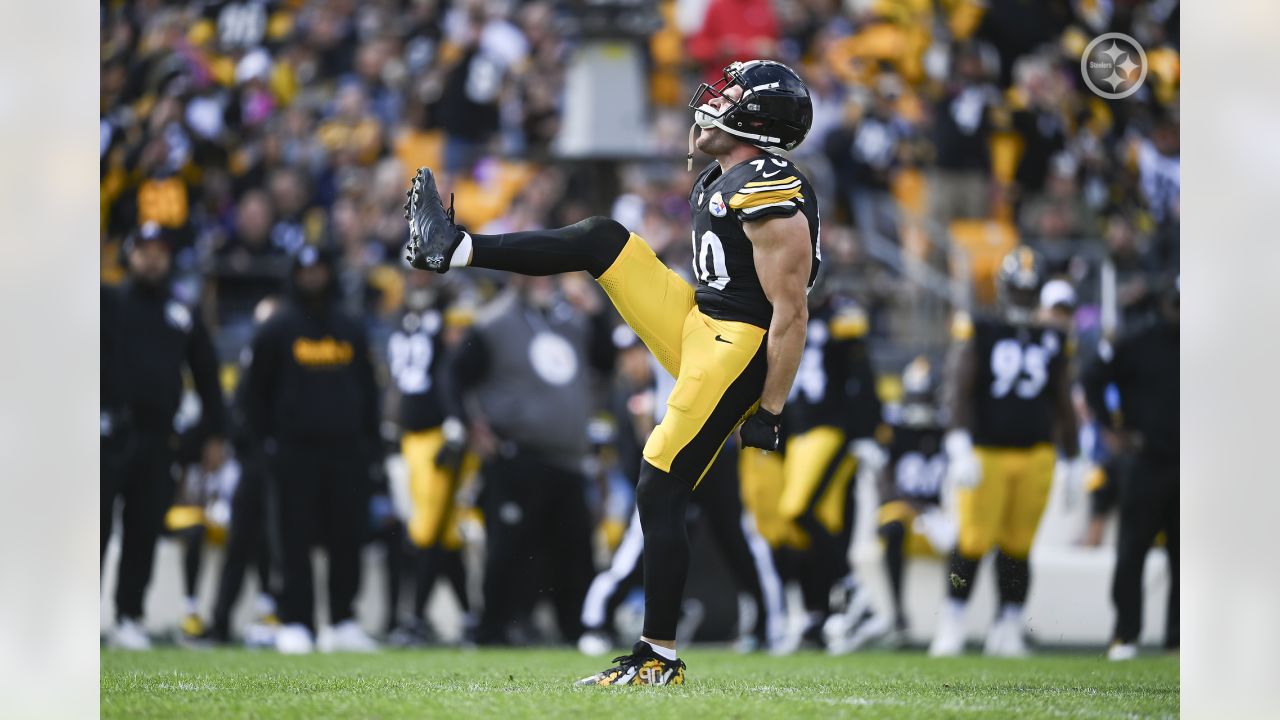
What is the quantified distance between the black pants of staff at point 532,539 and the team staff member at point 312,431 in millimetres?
642

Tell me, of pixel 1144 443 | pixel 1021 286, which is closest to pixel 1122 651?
pixel 1144 443

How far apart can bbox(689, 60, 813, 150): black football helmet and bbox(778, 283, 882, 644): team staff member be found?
11.6ft

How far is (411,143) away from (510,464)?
4459 mm

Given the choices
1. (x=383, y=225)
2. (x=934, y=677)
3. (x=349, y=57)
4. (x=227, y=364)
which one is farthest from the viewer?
(x=349, y=57)

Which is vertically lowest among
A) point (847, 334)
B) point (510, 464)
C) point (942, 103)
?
point (510, 464)

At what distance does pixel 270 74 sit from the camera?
12.0m

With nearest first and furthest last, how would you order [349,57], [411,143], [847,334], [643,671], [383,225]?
[643,671]
[847,334]
[383,225]
[411,143]
[349,57]

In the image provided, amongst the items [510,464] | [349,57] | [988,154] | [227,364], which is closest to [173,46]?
[227,364]

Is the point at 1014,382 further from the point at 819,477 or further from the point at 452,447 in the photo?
the point at 452,447

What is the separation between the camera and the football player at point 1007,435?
8.22m

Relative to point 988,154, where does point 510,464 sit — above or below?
below

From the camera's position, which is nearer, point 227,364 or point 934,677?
point 934,677

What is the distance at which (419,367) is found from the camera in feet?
30.3

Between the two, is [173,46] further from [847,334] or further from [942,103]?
[942,103]
